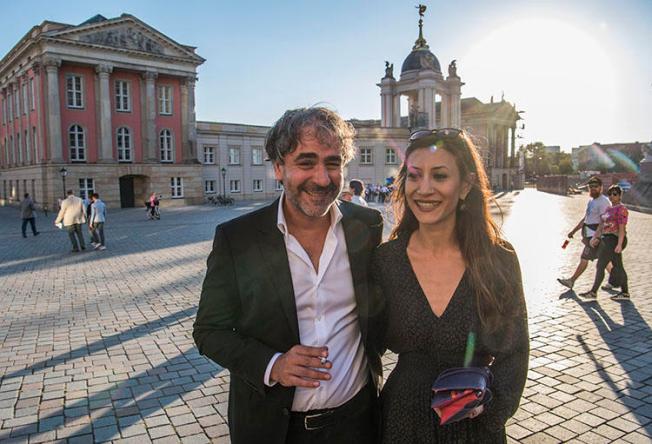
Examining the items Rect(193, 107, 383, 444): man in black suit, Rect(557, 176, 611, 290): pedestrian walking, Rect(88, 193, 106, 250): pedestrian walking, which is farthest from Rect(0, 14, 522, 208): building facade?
Rect(193, 107, 383, 444): man in black suit

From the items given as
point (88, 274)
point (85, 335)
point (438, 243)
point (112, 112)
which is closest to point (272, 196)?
point (112, 112)

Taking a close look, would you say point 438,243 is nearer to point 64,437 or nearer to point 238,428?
point 238,428

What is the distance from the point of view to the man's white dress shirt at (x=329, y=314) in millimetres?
2381

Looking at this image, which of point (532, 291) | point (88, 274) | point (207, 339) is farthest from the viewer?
point (88, 274)

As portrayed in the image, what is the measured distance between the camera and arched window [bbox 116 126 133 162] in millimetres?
44062

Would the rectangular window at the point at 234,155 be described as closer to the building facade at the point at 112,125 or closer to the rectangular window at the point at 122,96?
the building facade at the point at 112,125

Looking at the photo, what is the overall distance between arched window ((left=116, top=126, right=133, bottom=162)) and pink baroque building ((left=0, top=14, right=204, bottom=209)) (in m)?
0.08

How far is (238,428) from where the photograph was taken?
242 cm

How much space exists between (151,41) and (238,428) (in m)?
47.5

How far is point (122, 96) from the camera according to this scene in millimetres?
44281

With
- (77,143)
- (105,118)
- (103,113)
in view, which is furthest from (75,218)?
(103,113)

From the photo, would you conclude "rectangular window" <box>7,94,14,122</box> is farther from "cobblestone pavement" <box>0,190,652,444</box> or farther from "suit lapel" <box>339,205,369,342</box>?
"suit lapel" <box>339,205,369,342</box>

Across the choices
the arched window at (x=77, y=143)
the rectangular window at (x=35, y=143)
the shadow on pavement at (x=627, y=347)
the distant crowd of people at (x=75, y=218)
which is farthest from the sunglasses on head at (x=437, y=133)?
the rectangular window at (x=35, y=143)

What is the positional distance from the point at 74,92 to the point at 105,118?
116 inches
